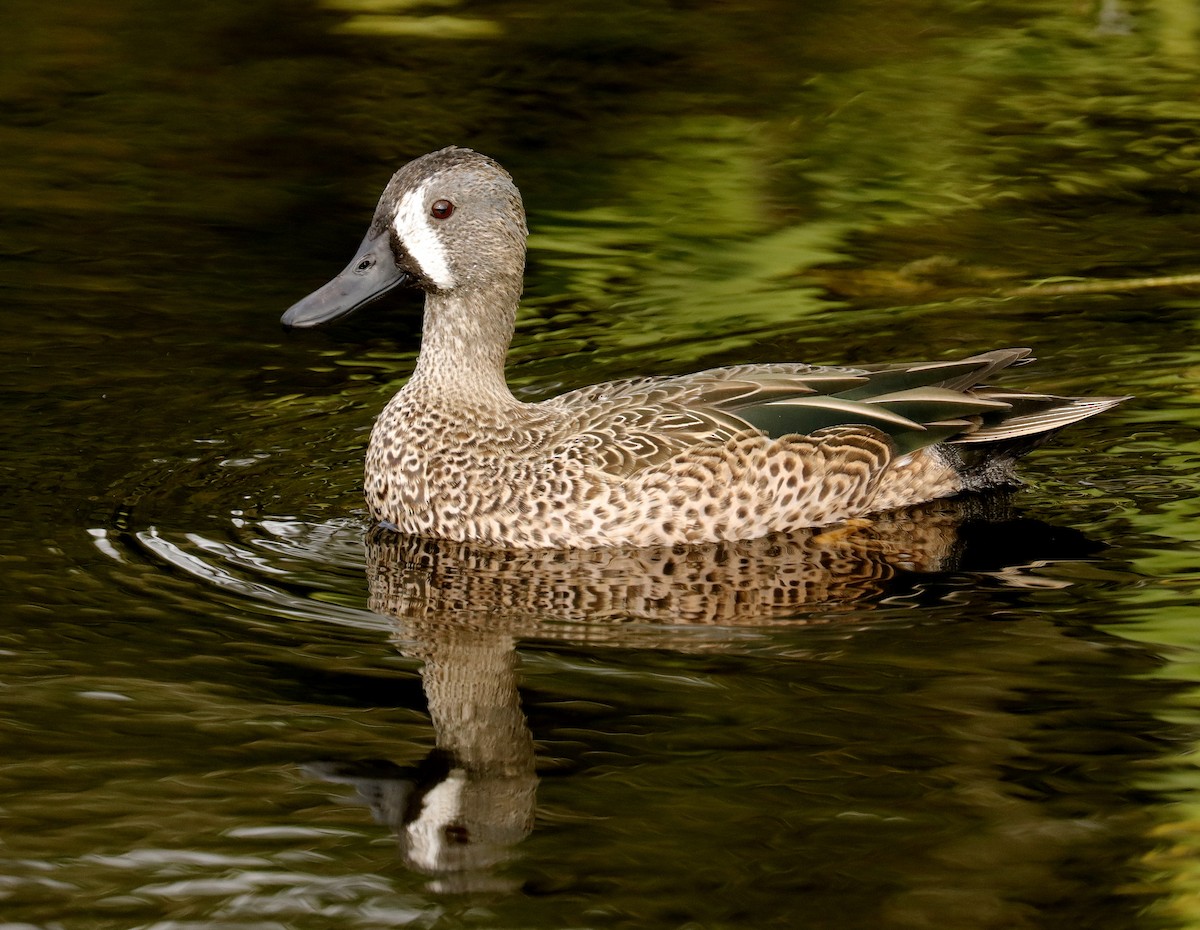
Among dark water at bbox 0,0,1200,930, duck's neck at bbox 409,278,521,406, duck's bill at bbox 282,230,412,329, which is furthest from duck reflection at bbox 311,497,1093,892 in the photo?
duck's bill at bbox 282,230,412,329

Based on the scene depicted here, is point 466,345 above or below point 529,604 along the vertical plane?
above

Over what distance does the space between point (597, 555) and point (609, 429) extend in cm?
62

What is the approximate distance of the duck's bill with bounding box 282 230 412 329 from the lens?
9.62m

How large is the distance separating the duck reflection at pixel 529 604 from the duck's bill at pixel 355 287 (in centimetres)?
105

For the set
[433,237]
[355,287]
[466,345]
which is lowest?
[466,345]

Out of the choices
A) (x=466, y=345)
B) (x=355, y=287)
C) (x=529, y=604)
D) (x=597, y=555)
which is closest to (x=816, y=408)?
(x=597, y=555)

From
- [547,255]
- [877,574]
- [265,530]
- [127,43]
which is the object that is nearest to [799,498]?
[877,574]

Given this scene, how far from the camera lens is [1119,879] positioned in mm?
5988

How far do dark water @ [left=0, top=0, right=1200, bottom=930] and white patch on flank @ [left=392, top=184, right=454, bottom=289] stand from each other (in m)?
1.18

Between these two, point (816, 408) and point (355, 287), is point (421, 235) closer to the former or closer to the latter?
point (355, 287)

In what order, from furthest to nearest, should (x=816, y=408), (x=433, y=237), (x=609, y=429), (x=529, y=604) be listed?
(x=433, y=237), (x=816, y=408), (x=609, y=429), (x=529, y=604)

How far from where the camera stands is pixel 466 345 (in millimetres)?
10023

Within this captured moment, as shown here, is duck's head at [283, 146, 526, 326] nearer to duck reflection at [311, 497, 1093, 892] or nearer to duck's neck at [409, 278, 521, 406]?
duck's neck at [409, 278, 521, 406]

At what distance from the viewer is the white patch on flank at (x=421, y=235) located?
381 inches
